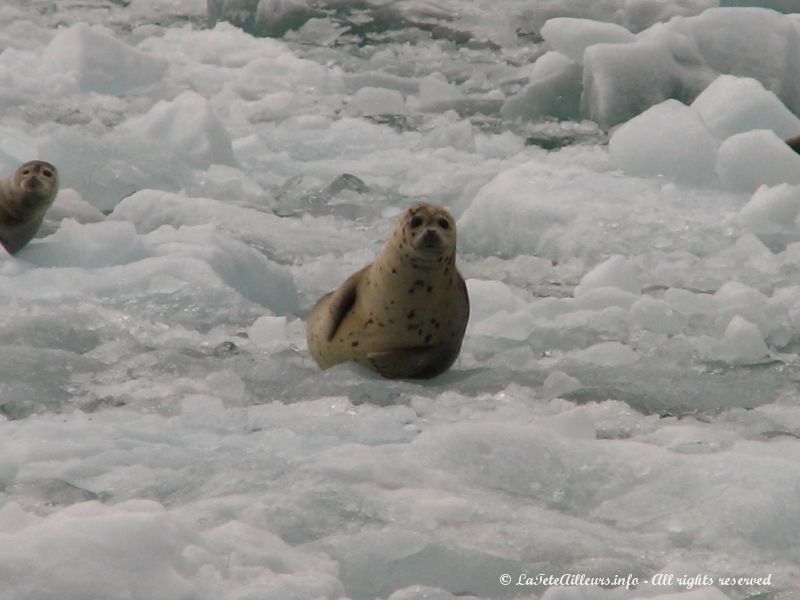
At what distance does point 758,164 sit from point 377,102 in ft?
8.33

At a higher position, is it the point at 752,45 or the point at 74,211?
the point at 752,45

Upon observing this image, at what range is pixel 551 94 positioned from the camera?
7750mm

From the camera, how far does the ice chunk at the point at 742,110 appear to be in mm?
6598

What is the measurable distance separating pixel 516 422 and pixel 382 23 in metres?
6.50

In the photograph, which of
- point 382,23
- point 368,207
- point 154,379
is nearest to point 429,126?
point 368,207

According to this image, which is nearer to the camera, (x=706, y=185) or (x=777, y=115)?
(x=706, y=185)

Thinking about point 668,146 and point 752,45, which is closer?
point 668,146

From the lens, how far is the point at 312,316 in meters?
4.57

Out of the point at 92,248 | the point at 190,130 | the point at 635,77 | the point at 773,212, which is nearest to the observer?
the point at 92,248

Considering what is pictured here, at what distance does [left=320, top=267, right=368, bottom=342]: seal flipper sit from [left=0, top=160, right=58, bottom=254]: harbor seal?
1267 millimetres

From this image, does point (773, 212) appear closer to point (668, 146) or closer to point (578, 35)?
point (668, 146)

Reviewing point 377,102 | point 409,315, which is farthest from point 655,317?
point 377,102

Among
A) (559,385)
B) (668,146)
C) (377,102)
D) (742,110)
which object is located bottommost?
(377,102)

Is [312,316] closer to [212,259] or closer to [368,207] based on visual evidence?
[212,259]
